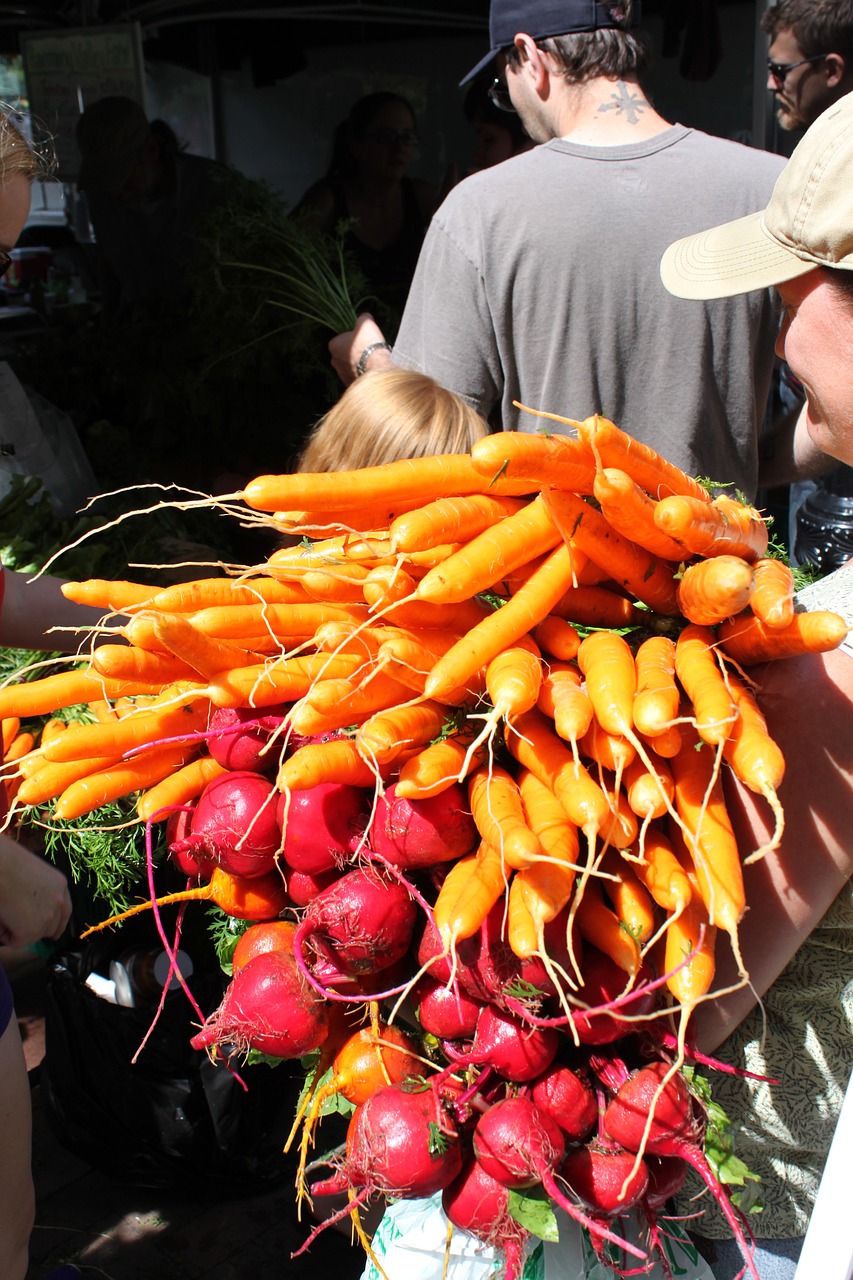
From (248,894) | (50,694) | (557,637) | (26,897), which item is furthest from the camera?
(26,897)

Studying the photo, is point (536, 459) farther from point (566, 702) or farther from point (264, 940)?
point (264, 940)

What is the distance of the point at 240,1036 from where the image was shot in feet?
3.98

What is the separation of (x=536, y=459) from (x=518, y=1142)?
780 millimetres

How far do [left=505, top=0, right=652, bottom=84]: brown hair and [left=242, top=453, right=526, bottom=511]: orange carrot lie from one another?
137cm

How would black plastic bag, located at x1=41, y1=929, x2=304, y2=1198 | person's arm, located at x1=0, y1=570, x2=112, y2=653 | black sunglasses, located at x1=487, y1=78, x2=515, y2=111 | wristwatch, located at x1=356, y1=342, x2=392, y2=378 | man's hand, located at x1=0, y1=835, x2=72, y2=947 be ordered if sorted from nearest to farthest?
man's hand, located at x1=0, y1=835, x2=72, y2=947
person's arm, located at x1=0, y1=570, x2=112, y2=653
black plastic bag, located at x1=41, y1=929, x2=304, y2=1198
black sunglasses, located at x1=487, y1=78, x2=515, y2=111
wristwatch, located at x1=356, y1=342, x2=392, y2=378

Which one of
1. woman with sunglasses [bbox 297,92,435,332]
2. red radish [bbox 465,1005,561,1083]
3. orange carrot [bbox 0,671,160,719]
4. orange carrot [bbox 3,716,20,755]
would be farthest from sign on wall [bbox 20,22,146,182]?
red radish [bbox 465,1005,561,1083]

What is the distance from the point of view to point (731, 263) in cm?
132

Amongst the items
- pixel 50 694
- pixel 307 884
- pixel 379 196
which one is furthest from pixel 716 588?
pixel 379 196

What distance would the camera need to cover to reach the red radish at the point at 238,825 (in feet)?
4.00

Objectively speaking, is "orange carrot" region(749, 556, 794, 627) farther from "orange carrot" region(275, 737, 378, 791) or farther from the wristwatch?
the wristwatch

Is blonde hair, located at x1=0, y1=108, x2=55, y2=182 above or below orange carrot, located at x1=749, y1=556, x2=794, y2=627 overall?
above

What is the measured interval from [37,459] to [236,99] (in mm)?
3890

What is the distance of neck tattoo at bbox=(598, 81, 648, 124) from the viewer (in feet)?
7.00

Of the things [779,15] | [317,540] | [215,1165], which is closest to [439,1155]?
[317,540]
